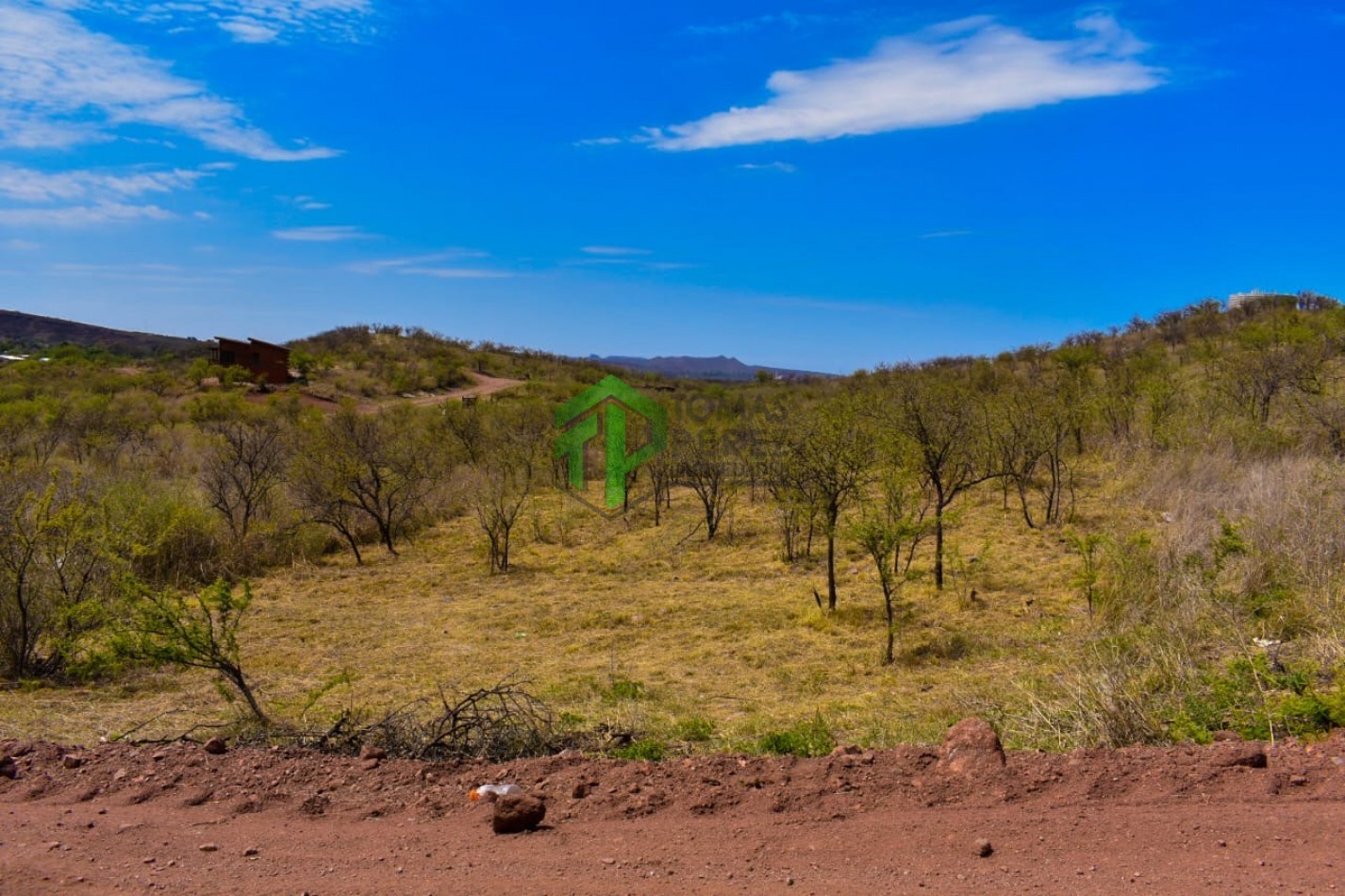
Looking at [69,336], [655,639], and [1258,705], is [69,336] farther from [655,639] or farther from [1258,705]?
[1258,705]

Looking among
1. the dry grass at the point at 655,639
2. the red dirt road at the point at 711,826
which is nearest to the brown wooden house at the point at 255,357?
the dry grass at the point at 655,639

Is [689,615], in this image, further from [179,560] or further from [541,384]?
[541,384]

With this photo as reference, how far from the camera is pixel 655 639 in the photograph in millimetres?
9188

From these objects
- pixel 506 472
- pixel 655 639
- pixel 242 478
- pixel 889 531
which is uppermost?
pixel 506 472

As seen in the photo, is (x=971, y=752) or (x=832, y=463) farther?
(x=832, y=463)

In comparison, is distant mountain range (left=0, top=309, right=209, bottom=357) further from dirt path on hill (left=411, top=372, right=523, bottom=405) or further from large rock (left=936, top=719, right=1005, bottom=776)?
large rock (left=936, top=719, right=1005, bottom=776)

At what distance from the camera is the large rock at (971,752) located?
12.2 ft

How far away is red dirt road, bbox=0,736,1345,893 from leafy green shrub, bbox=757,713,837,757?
62 centimetres

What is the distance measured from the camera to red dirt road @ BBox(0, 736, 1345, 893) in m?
2.96

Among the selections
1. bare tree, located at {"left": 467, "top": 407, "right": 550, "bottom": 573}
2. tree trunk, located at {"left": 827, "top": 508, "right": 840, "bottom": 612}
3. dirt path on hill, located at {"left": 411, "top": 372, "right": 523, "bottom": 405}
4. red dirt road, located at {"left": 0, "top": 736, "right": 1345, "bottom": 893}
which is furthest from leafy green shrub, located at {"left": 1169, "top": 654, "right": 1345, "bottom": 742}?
dirt path on hill, located at {"left": 411, "top": 372, "right": 523, "bottom": 405}

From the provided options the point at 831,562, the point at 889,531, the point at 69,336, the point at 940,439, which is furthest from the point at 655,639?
the point at 69,336

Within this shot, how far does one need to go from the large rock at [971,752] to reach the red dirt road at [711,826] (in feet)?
→ 0.08

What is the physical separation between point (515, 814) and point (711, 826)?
2.92 feet

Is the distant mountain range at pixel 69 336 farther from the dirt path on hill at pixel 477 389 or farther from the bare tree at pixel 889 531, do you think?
the bare tree at pixel 889 531
